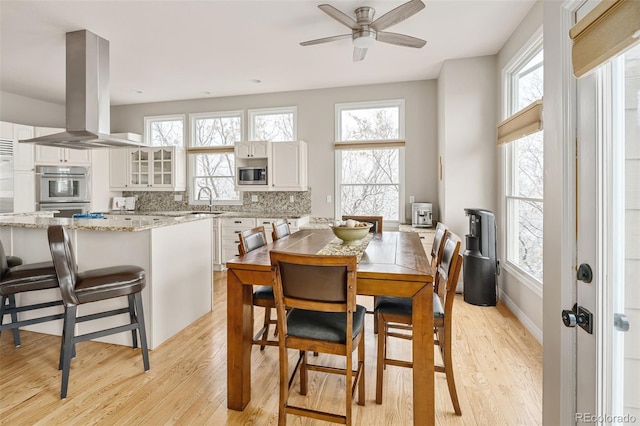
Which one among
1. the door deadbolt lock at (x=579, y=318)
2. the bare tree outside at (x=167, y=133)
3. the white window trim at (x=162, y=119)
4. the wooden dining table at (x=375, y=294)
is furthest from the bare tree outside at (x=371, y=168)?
the door deadbolt lock at (x=579, y=318)

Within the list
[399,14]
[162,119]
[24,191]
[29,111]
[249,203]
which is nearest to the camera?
[399,14]

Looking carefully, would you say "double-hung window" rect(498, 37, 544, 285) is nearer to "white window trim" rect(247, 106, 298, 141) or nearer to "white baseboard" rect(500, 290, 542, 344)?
"white baseboard" rect(500, 290, 542, 344)

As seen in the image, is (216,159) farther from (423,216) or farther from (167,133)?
(423,216)

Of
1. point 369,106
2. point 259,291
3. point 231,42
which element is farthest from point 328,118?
point 259,291

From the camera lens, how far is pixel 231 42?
355cm

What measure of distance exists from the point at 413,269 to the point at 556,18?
47.5 inches

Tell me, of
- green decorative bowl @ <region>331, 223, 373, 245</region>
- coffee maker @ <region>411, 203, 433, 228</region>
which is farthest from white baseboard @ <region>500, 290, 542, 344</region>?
green decorative bowl @ <region>331, 223, 373, 245</region>

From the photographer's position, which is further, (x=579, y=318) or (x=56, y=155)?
(x=56, y=155)

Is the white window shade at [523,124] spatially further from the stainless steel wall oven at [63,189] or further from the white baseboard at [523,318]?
the stainless steel wall oven at [63,189]

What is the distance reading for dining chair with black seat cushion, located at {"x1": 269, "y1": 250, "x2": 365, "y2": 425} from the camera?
4.99 feet

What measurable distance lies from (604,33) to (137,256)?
298 cm

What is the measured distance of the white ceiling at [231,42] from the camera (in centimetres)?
289

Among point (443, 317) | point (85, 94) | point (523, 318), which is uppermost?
point (85, 94)

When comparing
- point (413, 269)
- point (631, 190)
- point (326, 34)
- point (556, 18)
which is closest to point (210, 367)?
point (413, 269)
